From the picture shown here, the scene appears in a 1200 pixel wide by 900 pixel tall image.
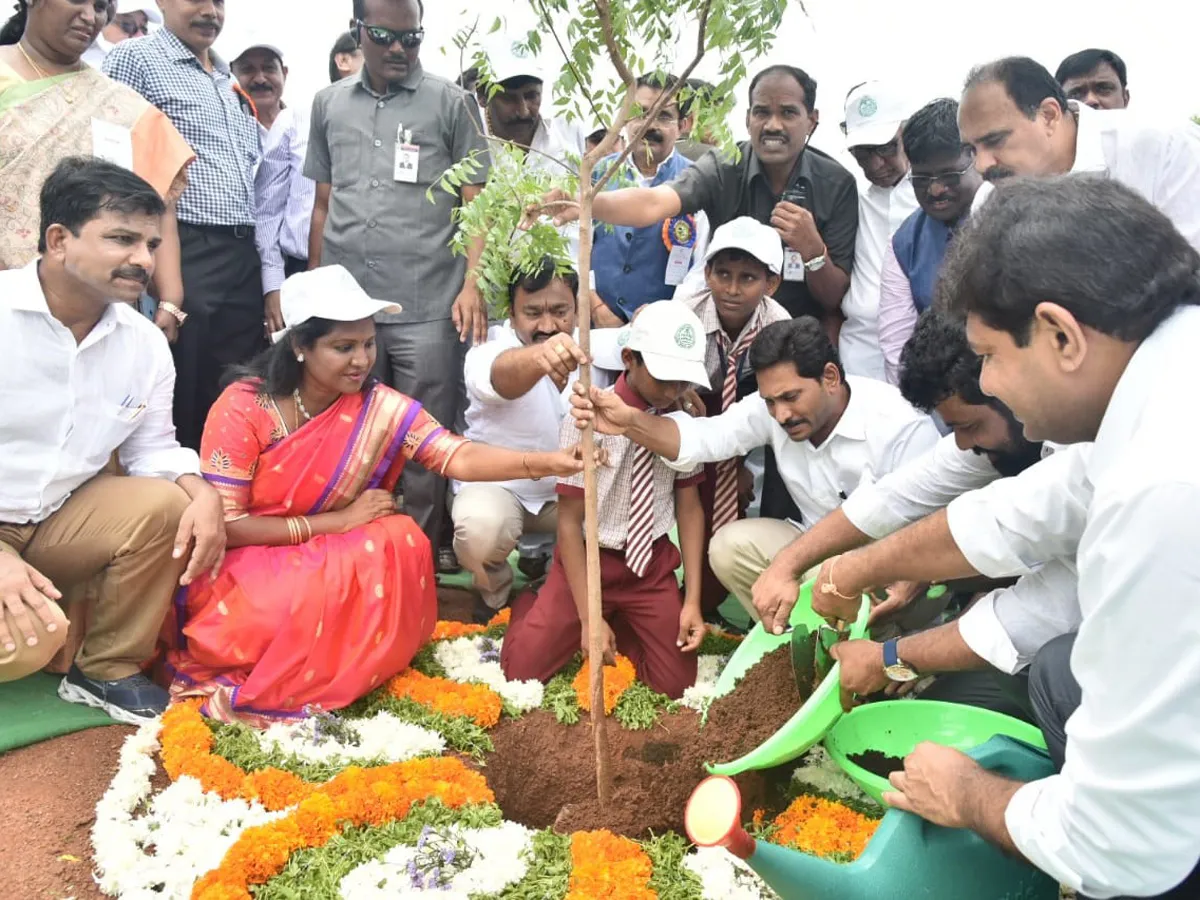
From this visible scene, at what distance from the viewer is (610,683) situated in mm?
3844

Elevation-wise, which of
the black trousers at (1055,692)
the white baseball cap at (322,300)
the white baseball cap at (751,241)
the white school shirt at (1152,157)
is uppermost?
the white school shirt at (1152,157)

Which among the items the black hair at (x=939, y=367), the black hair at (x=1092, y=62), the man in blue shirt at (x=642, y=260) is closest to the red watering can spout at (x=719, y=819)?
the black hair at (x=939, y=367)

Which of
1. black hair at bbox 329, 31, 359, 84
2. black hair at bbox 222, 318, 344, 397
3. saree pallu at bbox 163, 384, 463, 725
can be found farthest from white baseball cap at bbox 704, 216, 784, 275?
black hair at bbox 329, 31, 359, 84

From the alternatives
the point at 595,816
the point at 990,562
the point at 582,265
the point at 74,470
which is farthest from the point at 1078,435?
the point at 74,470

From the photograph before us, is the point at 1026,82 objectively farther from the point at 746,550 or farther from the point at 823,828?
the point at 823,828

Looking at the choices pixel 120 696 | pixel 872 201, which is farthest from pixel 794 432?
pixel 120 696

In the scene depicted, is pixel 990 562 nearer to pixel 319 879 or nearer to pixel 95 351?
pixel 319 879

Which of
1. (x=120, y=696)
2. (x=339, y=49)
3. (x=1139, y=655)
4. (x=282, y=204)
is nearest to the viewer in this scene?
(x=1139, y=655)

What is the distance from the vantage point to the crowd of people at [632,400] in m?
1.69

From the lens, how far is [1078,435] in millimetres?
1791

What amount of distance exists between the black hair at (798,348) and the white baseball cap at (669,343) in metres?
0.24

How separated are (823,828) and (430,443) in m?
2.03

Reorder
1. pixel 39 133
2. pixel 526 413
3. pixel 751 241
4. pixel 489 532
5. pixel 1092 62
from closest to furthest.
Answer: pixel 39 133 < pixel 751 241 < pixel 489 532 < pixel 526 413 < pixel 1092 62

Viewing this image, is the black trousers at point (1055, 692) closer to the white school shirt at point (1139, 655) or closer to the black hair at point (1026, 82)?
the white school shirt at point (1139, 655)
